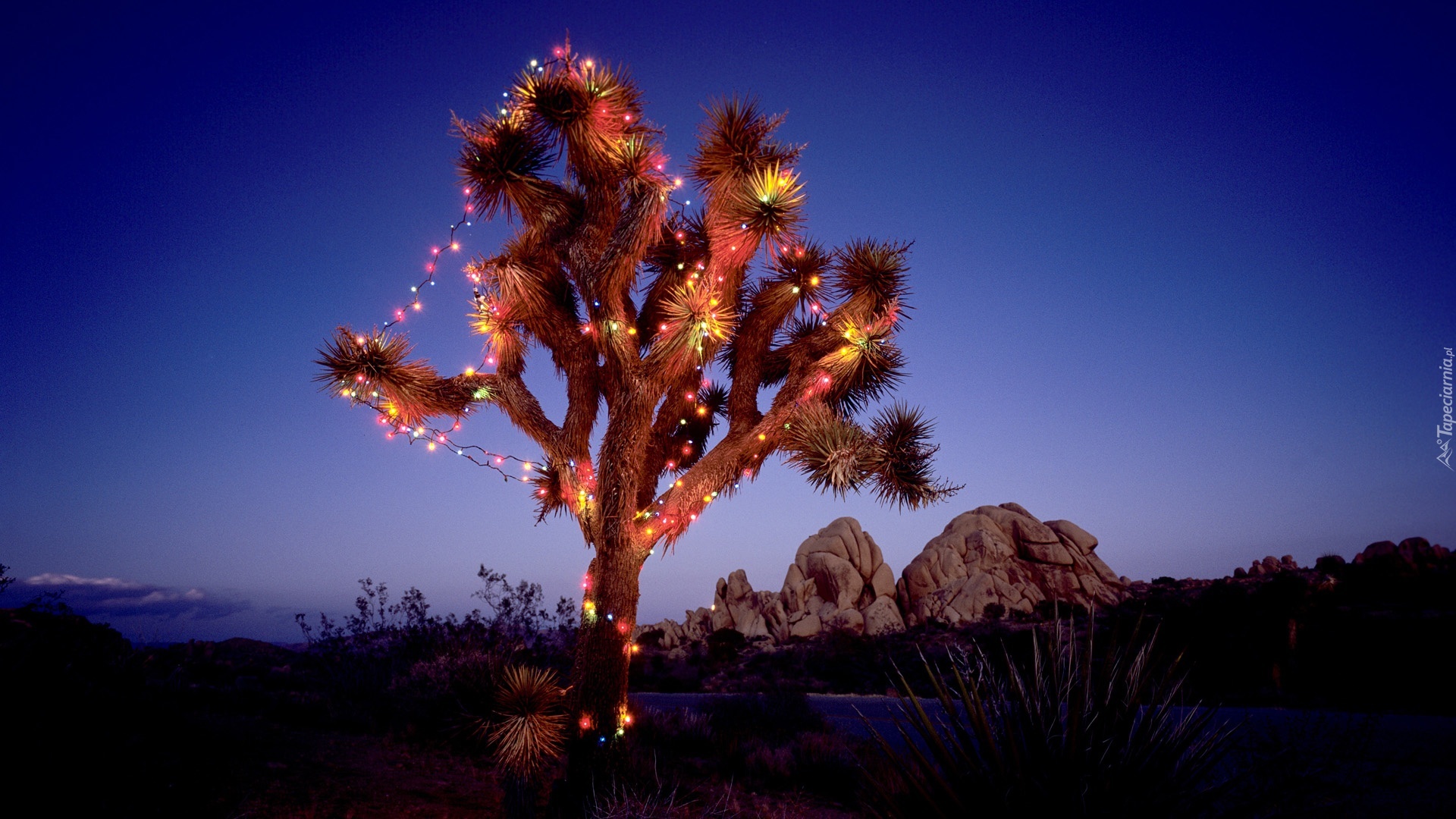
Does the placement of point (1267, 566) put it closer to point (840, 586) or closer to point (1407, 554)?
point (1407, 554)

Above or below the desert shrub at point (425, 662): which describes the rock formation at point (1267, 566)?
above

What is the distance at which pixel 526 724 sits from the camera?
6.58 m

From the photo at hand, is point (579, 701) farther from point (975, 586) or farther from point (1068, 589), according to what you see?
point (1068, 589)

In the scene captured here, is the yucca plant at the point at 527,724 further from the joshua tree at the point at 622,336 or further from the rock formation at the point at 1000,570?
the rock formation at the point at 1000,570

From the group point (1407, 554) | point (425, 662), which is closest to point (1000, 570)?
point (1407, 554)

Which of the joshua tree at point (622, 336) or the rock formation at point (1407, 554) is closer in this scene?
the joshua tree at point (622, 336)

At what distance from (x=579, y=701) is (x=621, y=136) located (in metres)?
6.43

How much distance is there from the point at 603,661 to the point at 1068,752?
5417 millimetres

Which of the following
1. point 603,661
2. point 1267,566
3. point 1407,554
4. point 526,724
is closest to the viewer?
point 526,724

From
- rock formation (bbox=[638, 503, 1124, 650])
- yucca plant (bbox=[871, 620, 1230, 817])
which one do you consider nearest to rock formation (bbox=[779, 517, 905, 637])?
rock formation (bbox=[638, 503, 1124, 650])

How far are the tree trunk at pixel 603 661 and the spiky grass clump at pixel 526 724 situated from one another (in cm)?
21

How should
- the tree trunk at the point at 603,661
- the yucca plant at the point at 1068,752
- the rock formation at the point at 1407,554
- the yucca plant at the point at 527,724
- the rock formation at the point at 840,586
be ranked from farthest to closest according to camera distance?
the rock formation at the point at 840,586 → the rock formation at the point at 1407,554 → the tree trunk at the point at 603,661 → the yucca plant at the point at 527,724 → the yucca plant at the point at 1068,752

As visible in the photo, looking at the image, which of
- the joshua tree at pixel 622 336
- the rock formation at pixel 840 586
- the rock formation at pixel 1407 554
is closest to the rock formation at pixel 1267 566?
the rock formation at pixel 1407 554

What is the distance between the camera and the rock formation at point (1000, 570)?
1155 inches
